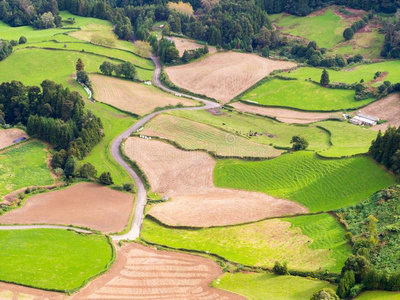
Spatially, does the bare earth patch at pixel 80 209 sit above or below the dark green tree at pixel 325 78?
below

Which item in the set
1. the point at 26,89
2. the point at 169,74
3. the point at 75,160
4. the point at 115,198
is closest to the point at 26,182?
the point at 75,160

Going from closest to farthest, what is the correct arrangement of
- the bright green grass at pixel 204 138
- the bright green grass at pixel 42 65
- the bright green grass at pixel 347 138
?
the bright green grass at pixel 347 138 → the bright green grass at pixel 204 138 → the bright green grass at pixel 42 65

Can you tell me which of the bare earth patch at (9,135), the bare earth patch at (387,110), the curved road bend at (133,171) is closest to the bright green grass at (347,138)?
the bare earth patch at (387,110)

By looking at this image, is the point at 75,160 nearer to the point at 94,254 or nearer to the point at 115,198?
the point at 115,198

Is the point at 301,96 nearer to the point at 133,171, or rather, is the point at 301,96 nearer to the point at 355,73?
the point at 355,73

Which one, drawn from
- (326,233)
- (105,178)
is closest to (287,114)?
(105,178)

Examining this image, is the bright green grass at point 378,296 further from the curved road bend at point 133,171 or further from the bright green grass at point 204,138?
the bright green grass at point 204,138
